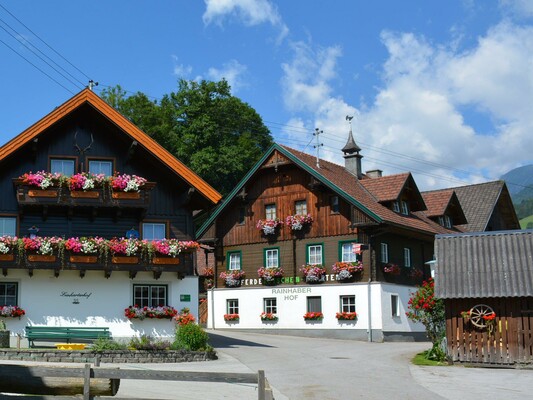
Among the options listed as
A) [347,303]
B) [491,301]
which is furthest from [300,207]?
[491,301]

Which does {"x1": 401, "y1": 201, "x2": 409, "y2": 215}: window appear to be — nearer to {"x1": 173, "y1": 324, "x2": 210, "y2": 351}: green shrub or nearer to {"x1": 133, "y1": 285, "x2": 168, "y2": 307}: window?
{"x1": 133, "y1": 285, "x2": 168, "y2": 307}: window

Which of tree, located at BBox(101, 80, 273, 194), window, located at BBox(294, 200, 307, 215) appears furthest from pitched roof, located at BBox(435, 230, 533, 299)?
tree, located at BBox(101, 80, 273, 194)

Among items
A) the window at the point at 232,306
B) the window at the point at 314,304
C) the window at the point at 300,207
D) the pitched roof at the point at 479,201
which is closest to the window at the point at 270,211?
the window at the point at 300,207

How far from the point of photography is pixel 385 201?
134 ft

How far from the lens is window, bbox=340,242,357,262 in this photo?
3847cm

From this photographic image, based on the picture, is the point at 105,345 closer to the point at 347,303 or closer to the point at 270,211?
the point at 347,303

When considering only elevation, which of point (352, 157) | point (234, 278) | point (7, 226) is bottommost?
point (234, 278)

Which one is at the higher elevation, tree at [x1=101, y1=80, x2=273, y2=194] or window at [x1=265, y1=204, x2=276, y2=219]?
tree at [x1=101, y1=80, x2=273, y2=194]

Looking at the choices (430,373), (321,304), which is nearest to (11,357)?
(430,373)

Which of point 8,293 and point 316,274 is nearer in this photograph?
point 8,293

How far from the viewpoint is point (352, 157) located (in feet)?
150

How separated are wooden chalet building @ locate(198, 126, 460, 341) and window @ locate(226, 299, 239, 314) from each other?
2.1 inches

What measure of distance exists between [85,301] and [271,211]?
15.0 m

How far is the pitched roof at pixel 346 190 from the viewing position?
3800cm
